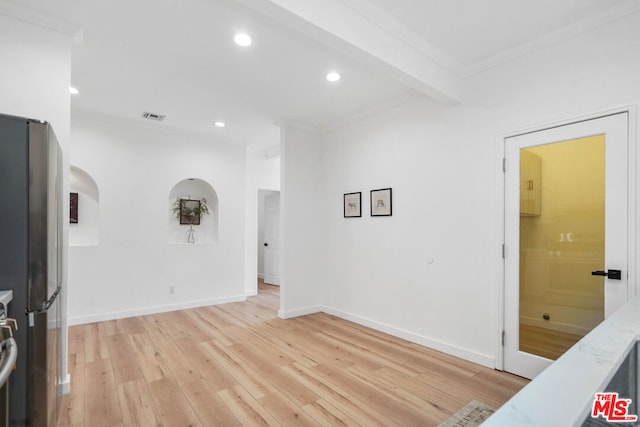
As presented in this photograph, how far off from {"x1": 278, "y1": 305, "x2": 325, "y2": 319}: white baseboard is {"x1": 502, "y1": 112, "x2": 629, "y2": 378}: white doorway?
2.59 m

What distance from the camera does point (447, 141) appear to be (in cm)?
333

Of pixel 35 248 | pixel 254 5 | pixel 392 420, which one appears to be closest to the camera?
pixel 35 248

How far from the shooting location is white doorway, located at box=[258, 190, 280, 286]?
7512mm

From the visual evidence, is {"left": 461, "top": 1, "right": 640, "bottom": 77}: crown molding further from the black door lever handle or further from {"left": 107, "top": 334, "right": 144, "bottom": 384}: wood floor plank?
{"left": 107, "top": 334, "right": 144, "bottom": 384}: wood floor plank

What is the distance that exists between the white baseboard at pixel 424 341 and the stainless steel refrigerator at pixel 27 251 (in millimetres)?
3093

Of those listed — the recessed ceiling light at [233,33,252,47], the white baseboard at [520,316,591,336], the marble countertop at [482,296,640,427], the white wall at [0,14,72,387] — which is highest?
the recessed ceiling light at [233,33,252,47]

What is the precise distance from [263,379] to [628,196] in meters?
3.01

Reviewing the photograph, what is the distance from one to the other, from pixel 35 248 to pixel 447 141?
3.28 metres

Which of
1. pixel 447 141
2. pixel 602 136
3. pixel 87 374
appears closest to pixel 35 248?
pixel 87 374

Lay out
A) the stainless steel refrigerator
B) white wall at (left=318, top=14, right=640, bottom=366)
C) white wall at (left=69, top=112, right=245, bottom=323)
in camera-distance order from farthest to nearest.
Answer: white wall at (left=69, top=112, right=245, bottom=323) < white wall at (left=318, top=14, right=640, bottom=366) < the stainless steel refrigerator

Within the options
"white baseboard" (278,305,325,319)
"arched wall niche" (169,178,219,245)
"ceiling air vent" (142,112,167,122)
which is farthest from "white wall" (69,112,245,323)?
"white baseboard" (278,305,325,319)

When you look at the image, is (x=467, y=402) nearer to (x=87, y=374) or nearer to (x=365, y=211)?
(x=365, y=211)

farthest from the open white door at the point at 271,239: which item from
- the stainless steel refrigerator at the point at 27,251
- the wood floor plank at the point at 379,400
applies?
the stainless steel refrigerator at the point at 27,251

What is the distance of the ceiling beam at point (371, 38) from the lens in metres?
2.01
